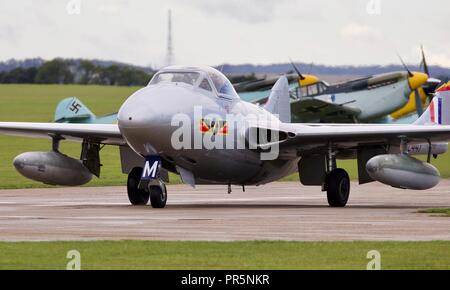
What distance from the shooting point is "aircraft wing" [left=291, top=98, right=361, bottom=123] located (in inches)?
2830

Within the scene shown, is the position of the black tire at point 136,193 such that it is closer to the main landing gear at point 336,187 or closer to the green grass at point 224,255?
the main landing gear at point 336,187

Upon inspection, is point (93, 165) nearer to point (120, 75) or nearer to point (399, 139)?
point (399, 139)

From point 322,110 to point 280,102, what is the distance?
39250 mm

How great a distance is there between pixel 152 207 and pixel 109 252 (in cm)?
1089

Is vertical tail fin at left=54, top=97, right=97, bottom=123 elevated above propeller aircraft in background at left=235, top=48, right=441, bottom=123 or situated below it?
below

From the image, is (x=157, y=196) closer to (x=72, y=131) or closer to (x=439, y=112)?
(x=72, y=131)

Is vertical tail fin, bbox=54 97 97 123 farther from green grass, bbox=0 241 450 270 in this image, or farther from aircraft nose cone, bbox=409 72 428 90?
green grass, bbox=0 241 450 270

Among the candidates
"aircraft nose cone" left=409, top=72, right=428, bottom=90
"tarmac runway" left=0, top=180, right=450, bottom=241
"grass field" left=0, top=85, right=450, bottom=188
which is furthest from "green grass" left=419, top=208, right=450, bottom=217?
"aircraft nose cone" left=409, top=72, right=428, bottom=90

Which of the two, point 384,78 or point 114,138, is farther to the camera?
point 384,78

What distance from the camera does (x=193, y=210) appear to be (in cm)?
2762

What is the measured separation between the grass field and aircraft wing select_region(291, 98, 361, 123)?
10.8 metres

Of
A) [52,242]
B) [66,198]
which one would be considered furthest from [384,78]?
[52,242]
